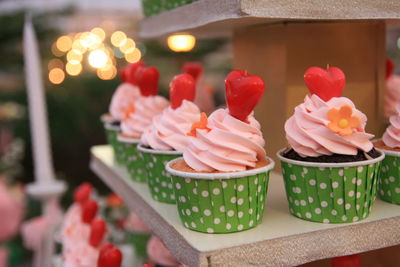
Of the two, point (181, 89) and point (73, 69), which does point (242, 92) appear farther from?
point (73, 69)

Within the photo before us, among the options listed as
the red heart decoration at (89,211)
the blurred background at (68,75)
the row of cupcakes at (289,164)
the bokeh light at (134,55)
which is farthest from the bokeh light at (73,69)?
the row of cupcakes at (289,164)

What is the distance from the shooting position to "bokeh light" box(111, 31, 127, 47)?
10.7 ft

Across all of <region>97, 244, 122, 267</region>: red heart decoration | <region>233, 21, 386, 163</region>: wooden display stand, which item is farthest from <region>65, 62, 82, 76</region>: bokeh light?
<region>97, 244, 122, 267</region>: red heart decoration

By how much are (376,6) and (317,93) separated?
0.60 feet

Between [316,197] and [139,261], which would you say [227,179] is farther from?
[139,261]

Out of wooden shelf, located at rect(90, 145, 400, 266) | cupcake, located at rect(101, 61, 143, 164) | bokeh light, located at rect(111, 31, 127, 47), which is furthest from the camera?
bokeh light, located at rect(111, 31, 127, 47)

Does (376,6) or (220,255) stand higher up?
(376,6)

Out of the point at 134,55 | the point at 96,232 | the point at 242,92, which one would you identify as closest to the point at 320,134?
the point at 242,92

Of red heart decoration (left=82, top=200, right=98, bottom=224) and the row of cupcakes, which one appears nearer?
the row of cupcakes

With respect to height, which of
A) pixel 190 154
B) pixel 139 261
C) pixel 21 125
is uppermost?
pixel 190 154

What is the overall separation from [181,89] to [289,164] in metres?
0.30

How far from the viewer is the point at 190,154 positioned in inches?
31.9

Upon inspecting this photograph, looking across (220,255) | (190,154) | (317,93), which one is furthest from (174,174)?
(317,93)

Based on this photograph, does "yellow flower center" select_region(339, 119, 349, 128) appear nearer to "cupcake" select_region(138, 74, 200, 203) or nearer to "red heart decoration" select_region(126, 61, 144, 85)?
"cupcake" select_region(138, 74, 200, 203)
